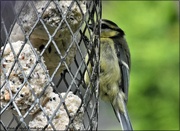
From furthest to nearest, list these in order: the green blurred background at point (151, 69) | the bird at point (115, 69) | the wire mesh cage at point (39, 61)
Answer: the green blurred background at point (151, 69) → the bird at point (115, 69) → the wire mesh cage at point (39, 61)

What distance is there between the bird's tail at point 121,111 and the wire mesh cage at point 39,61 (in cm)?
65

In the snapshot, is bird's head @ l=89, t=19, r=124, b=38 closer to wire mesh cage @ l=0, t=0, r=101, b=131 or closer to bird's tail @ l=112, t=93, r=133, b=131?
bird's tail @ l=112, t=93, r=133, b=131

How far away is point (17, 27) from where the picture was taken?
160 cm

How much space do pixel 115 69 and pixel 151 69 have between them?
0.97 metres

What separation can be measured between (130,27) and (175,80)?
42cm

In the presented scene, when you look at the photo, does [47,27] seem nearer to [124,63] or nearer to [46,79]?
[46,79]

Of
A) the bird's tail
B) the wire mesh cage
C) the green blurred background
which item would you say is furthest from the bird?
the green blurred background

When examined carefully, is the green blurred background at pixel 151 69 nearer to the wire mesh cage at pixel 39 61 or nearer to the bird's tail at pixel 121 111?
the bird's tail at pixel 121 111

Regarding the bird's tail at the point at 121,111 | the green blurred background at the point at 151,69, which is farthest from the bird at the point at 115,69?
the green blurred background at the point at 151,69

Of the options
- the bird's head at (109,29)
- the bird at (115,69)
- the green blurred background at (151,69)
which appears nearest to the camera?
the bird's head at (109,29)

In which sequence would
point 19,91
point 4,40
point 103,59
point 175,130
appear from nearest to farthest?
point 19,91 → point 4,40 → point 103,59 → point 175,130

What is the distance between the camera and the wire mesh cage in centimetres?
150

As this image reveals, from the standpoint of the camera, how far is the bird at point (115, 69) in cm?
228

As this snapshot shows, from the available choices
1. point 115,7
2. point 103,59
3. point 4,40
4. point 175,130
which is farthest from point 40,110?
point 115,7
